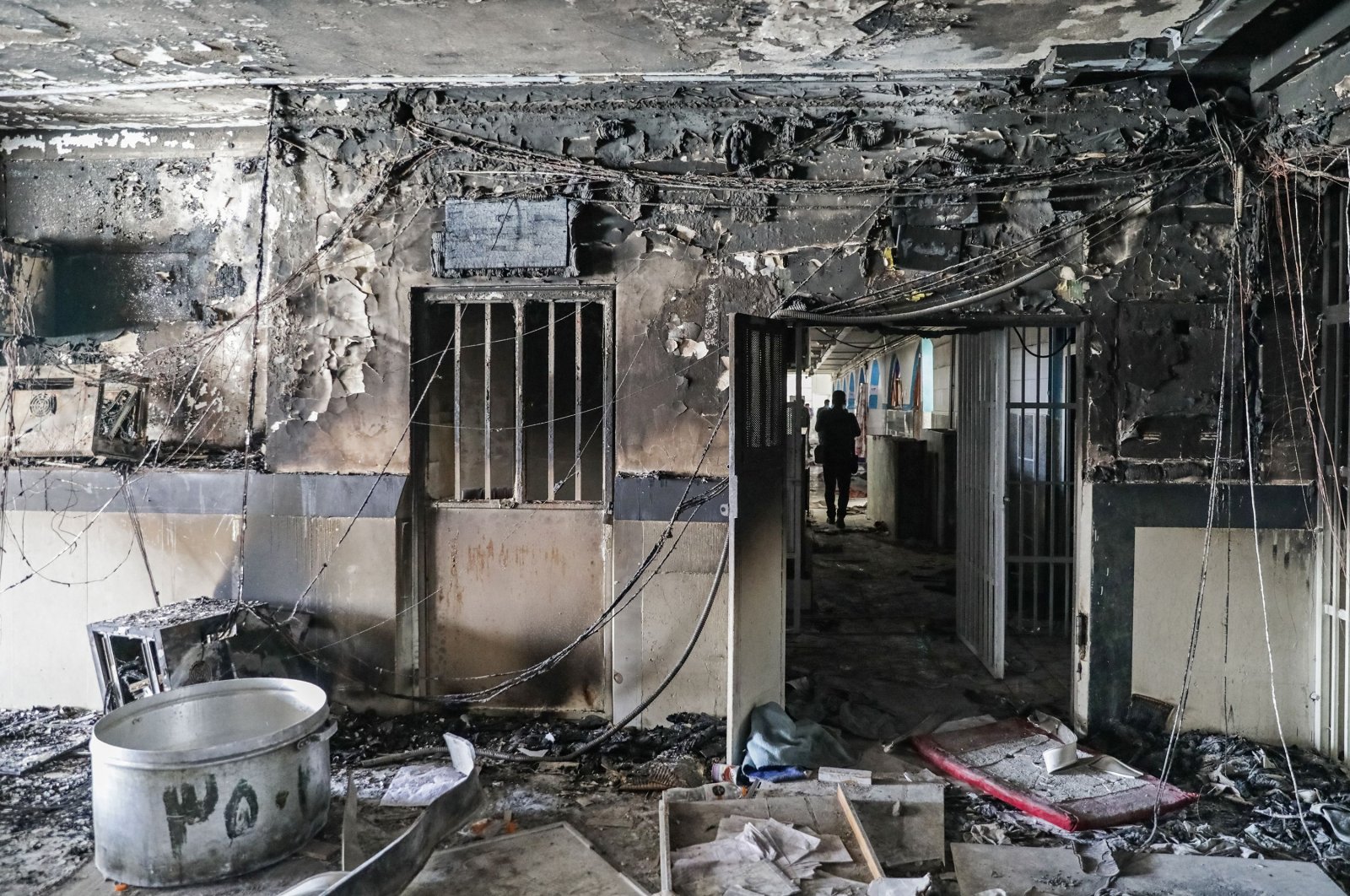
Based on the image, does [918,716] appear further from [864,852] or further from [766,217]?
[766,217]

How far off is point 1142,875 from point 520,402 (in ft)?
11.1

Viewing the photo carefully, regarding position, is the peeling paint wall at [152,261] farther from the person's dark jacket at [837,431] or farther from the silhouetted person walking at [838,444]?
the person's dark jacket at [837,431]

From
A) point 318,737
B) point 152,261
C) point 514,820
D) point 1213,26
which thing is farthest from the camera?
point 152,261

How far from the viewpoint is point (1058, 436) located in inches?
249

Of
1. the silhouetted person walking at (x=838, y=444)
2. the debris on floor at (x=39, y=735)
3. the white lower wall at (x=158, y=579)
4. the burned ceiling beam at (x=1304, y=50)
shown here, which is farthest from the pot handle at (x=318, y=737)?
the silhouetted person walking at (x=838, y=444)

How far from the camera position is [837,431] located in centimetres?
1010

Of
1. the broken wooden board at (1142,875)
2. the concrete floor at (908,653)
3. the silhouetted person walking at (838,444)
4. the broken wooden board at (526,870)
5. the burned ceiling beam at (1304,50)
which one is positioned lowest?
the broken wooden board at (526,870)

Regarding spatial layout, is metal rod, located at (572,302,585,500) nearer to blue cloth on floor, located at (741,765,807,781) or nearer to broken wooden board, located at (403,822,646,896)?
blue cloth on floor, located at (741,765,807,781)

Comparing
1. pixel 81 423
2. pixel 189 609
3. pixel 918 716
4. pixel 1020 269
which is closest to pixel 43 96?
pixel 81 423

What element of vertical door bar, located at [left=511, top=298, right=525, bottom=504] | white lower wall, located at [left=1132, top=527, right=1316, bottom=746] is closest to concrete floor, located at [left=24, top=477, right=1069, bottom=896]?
white lower wall, located at [left=1132, top=527, right=1316, bottom=746]

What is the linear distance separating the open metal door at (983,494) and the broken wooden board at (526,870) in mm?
2934

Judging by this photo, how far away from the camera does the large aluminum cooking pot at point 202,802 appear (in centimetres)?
300

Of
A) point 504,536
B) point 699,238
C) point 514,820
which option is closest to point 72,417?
point 504,536

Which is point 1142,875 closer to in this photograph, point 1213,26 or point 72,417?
point 1213,26
